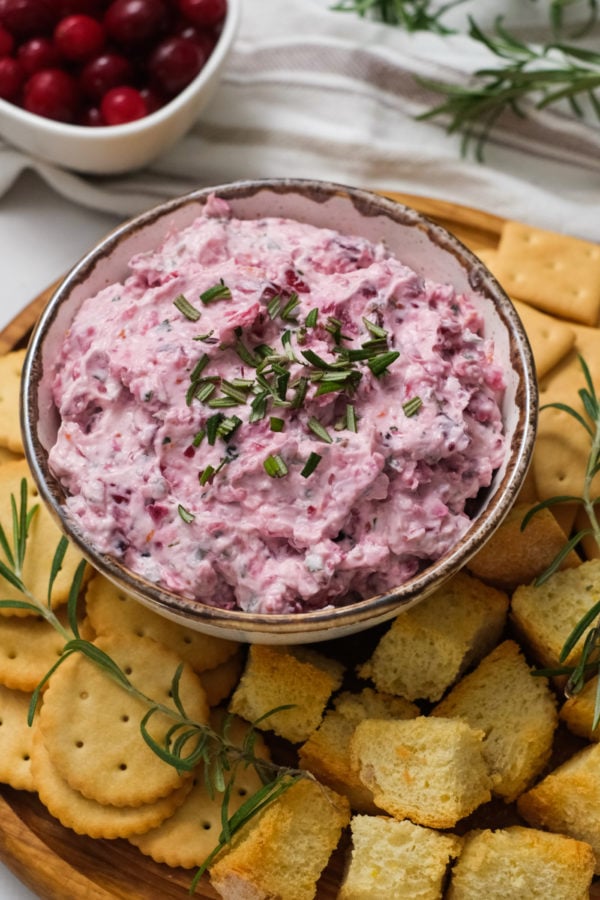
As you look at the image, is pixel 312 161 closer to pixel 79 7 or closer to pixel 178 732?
pixel 79 7

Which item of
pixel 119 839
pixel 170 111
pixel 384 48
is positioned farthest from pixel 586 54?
pixel 119 839

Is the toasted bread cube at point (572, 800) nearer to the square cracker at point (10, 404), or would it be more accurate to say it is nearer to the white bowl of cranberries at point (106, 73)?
the square cracker at point (10, 404)

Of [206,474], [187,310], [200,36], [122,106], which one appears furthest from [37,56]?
[206,474]

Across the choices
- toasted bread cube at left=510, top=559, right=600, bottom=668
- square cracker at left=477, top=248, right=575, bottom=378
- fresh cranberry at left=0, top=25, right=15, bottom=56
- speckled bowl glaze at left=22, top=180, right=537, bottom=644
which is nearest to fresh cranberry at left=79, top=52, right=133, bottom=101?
fresh cranberry at left=0, top=25, right=15, bottom=56

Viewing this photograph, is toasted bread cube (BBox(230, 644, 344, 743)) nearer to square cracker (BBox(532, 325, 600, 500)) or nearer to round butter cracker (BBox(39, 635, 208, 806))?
round butter cracker (BBox(39, 635, 208, 806))

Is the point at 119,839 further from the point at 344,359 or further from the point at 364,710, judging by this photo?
the point at 344,359

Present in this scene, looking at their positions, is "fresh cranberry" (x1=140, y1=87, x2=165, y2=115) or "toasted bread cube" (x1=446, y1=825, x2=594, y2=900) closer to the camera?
"toasted bread cube" (x1=446, y1=825, x2=594, y2=900)

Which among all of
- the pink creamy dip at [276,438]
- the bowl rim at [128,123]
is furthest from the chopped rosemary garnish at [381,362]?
the bowl rim at [128,123]
